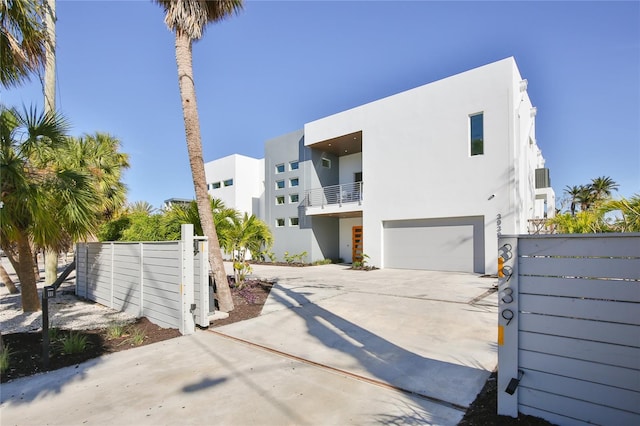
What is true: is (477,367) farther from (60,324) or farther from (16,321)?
(16,321)

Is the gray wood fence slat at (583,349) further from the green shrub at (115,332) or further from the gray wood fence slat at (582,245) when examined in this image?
the green shrub at (115,332)

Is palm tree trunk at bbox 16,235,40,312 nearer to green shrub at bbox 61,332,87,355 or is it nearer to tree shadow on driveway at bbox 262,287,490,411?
green shrub at bbox 61,332,87,355

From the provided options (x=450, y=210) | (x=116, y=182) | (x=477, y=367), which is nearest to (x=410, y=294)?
(x=477, y=367)

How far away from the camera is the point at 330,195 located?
64.0 ft

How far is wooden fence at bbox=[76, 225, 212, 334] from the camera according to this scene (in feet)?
17.2

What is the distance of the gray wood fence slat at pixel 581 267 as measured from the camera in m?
2.10

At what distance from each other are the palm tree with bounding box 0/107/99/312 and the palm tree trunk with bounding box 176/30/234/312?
1.96 metres

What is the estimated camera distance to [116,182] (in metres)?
12.0

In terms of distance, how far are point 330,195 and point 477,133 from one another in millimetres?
9064

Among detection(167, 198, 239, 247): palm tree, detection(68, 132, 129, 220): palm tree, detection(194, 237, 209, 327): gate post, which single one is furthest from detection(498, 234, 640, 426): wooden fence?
detection(68, 132, 129, 220): palm tree

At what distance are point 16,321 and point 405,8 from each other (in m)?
12.1

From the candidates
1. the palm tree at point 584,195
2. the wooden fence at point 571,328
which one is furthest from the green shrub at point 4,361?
the palm tree at point 584,195

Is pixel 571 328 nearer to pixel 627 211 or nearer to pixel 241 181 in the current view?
pixel 627 211

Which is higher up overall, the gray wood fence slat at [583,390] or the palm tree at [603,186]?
the palm tree at [603,186]
